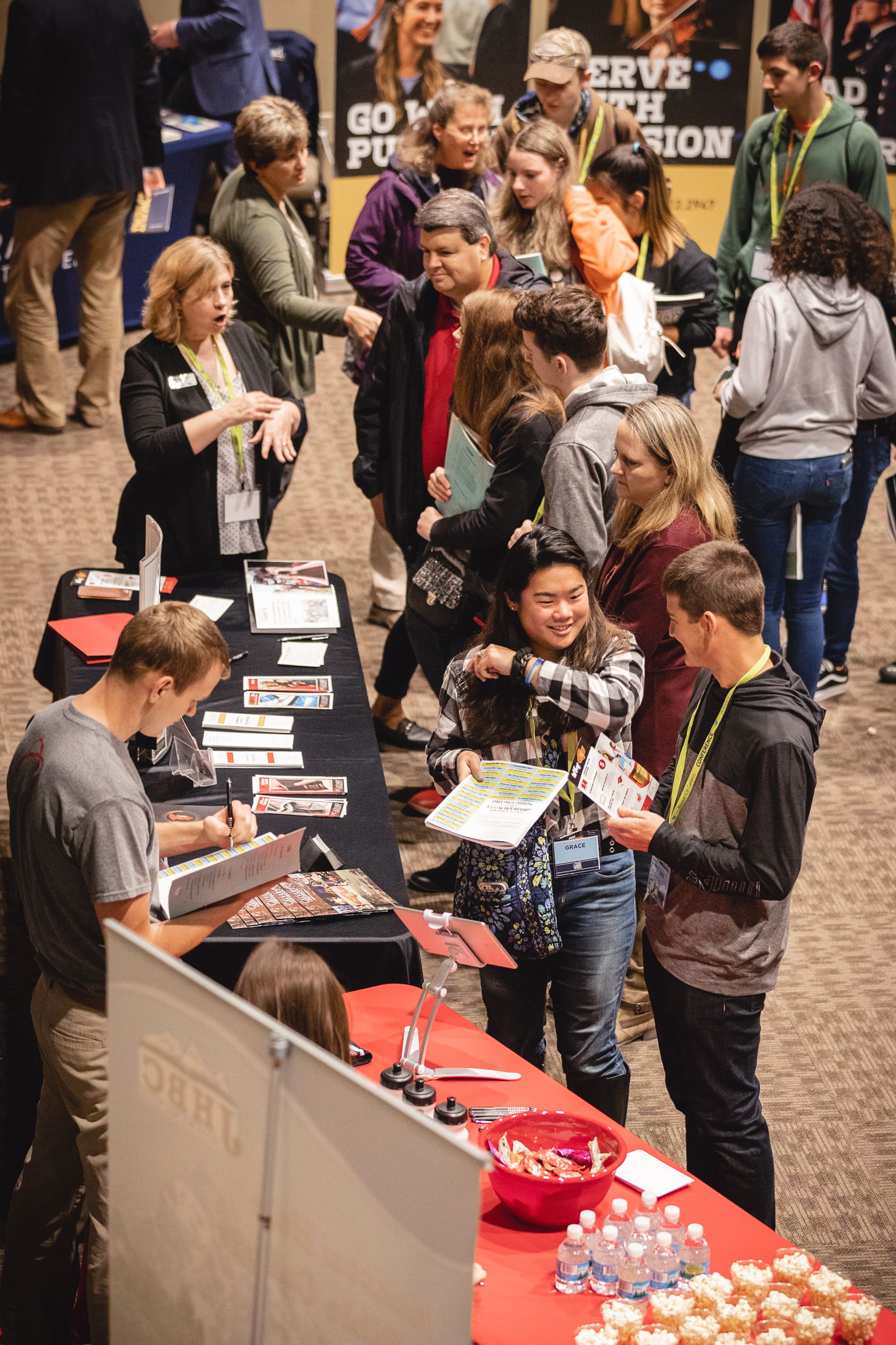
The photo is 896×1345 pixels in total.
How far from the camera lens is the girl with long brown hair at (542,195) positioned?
478 cm

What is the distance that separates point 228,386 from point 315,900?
1813mm

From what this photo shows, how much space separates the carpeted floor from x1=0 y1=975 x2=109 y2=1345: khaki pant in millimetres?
1312

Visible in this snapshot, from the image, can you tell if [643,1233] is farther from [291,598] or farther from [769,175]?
[769,175]

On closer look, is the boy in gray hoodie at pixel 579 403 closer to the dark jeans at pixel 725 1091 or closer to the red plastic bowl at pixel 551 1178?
the dark jeans at pixel 725 1091

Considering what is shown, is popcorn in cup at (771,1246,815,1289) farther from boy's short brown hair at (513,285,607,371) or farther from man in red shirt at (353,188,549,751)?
man in red shirt at (353,188,549,751)

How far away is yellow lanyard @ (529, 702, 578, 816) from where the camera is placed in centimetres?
277

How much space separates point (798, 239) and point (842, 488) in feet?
2.68

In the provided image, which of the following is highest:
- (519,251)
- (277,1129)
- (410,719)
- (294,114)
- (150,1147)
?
(294,114)

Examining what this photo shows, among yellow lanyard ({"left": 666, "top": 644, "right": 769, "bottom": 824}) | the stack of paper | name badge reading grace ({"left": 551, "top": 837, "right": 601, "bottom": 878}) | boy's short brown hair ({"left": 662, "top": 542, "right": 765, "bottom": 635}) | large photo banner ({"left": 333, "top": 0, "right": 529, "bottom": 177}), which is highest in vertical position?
large photo banner ({"left": 333, "top": 0, "right": 529, "bottom": 177})

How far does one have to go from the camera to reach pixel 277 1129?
1.44m

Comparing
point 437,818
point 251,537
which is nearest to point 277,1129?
point 437,818

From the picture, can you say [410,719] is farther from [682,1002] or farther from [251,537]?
[682,1002]

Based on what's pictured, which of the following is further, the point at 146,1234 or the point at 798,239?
the point at 798,239

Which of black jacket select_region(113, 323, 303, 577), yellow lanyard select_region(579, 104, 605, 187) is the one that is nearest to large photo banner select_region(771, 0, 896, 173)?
yellow lanyard select_region(579, 104, 605, 187)
